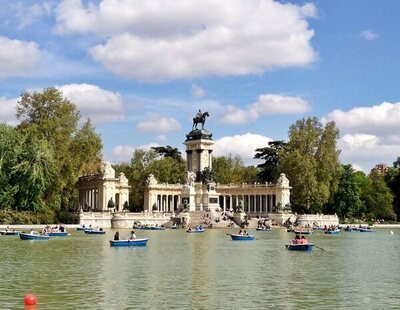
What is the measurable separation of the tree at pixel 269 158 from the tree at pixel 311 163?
40.8 ft

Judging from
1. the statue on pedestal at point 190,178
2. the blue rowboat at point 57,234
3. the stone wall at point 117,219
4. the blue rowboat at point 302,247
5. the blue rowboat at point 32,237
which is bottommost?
the blue rowboat at point 302,247

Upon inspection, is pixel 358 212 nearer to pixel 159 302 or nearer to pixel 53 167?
pixel 53 167

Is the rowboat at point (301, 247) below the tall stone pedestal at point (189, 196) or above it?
below

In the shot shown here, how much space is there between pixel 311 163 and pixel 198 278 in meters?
75.0

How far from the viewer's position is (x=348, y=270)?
34.4m

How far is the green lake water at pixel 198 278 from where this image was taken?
23.9 metres

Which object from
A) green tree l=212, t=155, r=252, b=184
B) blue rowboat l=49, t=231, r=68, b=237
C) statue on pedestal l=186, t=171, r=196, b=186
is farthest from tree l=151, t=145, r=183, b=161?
blue rowboat l=49, t=231, r=68, b=237

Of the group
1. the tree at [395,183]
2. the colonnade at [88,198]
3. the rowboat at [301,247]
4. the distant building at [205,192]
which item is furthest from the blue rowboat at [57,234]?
the tree at [395,183]

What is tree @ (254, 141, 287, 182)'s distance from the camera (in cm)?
12128

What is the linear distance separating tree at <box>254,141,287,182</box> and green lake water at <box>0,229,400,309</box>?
73636 millimetres

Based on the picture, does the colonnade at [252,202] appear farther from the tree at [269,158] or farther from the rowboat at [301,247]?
the rowboat at [301,247]

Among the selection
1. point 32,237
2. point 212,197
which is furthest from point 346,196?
point 32,237

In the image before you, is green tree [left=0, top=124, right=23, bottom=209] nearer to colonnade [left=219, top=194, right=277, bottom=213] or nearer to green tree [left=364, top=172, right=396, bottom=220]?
colonnade [left=219, top=194, right=277, bottom=213]

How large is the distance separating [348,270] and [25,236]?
32340 millimetres
